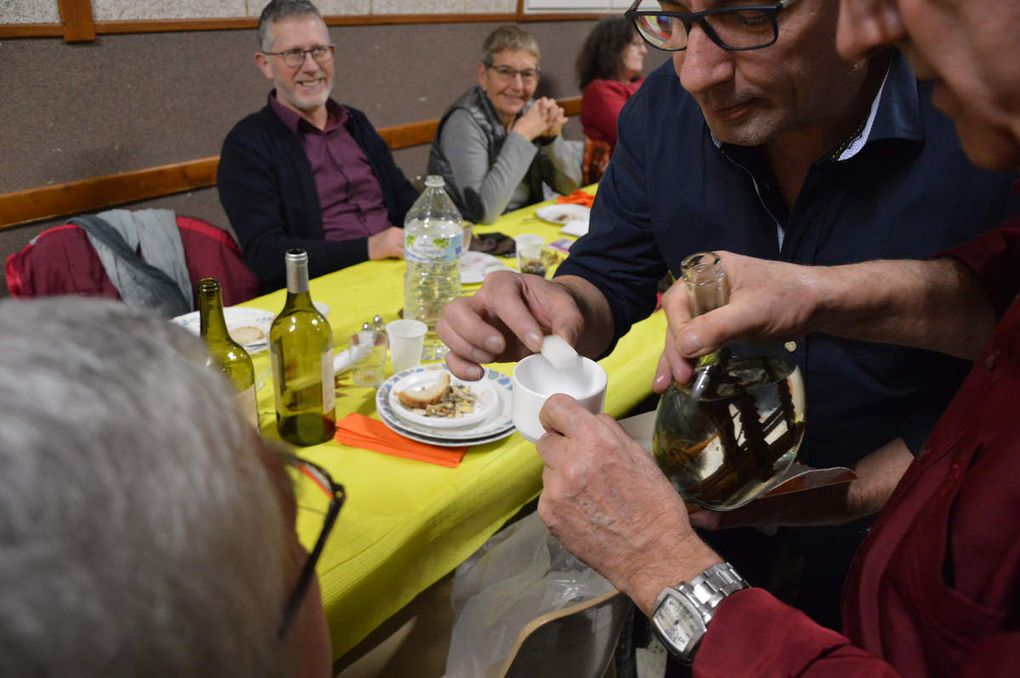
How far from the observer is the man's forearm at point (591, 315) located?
1529 mm

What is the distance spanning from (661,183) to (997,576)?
101 centimetres

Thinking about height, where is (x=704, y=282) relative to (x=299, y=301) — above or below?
above

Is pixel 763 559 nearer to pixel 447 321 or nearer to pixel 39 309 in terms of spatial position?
pixel 447 321

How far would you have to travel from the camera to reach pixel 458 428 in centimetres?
163

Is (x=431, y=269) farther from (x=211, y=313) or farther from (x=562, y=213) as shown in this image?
(x=562, y=213)

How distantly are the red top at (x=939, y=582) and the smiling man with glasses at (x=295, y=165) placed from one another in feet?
6.73

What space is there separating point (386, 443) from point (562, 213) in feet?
6.18

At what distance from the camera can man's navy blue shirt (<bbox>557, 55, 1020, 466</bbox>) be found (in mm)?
1314

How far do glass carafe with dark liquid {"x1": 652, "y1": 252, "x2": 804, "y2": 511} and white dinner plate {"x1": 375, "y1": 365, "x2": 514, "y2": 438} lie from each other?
590mm

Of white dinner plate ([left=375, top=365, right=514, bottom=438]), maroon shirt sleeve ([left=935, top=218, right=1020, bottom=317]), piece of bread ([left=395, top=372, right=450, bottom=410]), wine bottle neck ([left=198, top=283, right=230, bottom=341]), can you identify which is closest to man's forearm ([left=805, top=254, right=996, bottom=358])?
maroon shirt sleeve ([left=935, top=218, right=1020, bottom=317])

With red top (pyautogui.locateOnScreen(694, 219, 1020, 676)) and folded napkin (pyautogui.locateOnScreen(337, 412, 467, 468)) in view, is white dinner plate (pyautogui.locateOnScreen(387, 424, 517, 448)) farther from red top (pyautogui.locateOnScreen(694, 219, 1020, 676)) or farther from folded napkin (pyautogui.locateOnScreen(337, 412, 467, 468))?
red top (pyautogui.locateOnScreen(694, 219, 1020, 676))

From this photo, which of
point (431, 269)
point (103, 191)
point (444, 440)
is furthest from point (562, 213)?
point (103, 191)

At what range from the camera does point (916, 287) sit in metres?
1.17

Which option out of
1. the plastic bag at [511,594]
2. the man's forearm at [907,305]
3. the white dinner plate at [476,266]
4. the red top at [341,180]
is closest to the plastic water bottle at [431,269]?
the white dinner plate at [476,266]
